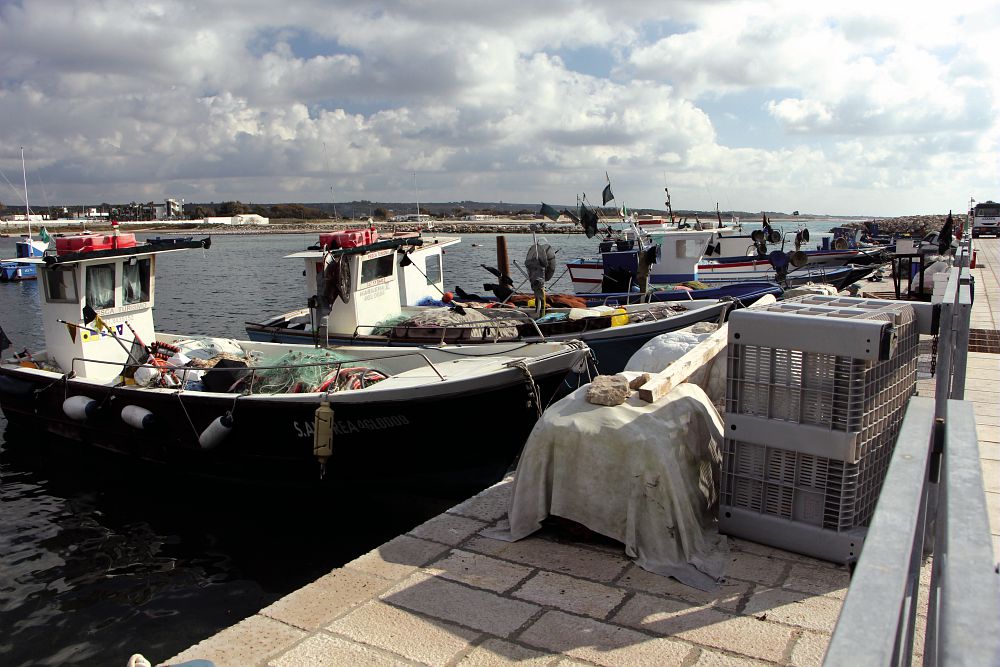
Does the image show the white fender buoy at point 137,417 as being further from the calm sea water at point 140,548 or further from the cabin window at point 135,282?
the cabin window at point 135,282

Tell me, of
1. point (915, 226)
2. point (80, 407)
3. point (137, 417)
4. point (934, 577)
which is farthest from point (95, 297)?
point (915, 226)

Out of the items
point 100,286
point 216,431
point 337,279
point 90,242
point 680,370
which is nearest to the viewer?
point 680,370

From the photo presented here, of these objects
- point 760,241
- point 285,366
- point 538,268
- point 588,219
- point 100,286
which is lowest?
point 285,366

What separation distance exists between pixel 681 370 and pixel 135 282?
8465mm

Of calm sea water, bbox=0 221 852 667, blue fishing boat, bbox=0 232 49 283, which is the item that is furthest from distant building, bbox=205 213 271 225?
calm sea water, bbox=0 221 852 667

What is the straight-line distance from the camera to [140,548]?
8125 mm

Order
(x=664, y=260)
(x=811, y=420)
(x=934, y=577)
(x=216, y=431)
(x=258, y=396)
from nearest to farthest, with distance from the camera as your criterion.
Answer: (x=934, y=577) → (x=811, y=420) → (x=258, y=396) → (x=216, y=431) → (x=664, y=260)

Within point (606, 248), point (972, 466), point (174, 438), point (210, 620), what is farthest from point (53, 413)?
point (606, 248)

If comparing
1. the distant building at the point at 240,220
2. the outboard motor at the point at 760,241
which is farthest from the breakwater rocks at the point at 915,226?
the distant building at the point at 240,220

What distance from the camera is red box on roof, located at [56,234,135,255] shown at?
1001cm

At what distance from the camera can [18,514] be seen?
30.3 feet

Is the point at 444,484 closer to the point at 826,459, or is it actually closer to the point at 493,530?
the point at 493,530

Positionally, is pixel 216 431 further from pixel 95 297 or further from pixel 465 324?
pixel 465 324

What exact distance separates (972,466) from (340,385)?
25.5 ft
